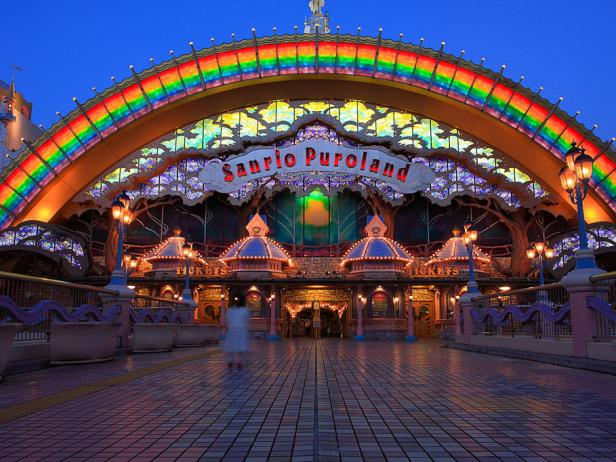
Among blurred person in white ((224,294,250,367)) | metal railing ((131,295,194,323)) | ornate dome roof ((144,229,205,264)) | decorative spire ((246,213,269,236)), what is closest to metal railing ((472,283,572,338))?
blurred person in white ((224,294,250,367))

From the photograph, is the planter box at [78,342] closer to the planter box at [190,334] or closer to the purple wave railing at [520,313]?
the planter box at [190,334]

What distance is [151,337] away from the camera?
18.0 metres

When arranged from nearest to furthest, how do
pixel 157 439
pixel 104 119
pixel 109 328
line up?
pixel 157 439, pixel 109 328, pixel 104 119

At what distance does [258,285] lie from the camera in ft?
130

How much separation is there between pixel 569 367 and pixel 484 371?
2.25m

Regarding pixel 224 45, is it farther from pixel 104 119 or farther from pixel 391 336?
pixel 391 336

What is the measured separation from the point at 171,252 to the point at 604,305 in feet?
109

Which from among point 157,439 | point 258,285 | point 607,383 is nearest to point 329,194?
point 258,285

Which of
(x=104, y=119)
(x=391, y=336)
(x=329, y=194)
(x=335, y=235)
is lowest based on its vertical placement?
(x=391, y=336)

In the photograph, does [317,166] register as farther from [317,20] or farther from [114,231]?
[317,20]

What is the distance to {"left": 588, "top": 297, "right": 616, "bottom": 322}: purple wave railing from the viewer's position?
12.0 m

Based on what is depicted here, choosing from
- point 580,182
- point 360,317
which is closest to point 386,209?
point 360,317

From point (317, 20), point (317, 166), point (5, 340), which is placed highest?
point (317, 20)

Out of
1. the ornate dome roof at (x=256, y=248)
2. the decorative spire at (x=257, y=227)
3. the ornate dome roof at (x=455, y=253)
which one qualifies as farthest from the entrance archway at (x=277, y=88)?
the ornate dome roof at (x=256, y=248)
